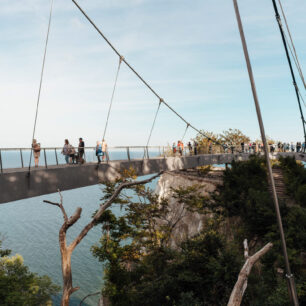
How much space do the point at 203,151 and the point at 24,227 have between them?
3898cm

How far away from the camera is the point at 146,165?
1692cm

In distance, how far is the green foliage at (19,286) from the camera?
1619cm

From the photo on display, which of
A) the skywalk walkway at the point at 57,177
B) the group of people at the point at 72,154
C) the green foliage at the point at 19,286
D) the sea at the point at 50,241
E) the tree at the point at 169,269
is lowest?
the sea at the point at 50,241

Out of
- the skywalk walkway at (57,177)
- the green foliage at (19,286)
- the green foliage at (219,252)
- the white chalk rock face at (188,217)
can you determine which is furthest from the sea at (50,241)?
the white chalk rock face at (188,217)

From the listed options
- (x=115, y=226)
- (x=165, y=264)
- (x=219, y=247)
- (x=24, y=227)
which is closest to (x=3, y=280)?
(x=115, y=226)

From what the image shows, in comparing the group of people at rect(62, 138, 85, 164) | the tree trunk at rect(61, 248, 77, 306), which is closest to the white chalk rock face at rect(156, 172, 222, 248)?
the group of people at rect(62, 138, 85, 164)

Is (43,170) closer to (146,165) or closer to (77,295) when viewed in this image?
(146,165)

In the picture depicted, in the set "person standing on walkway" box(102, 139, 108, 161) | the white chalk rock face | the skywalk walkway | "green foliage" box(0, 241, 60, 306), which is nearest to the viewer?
the skywalk walkway

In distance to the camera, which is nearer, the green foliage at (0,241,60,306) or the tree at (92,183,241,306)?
the tree at (92,183,241,306)

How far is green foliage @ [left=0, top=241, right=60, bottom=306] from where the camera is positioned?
1619 centimetres

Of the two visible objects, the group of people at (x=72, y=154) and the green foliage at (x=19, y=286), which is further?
the green foliage at (x=19, y=286)

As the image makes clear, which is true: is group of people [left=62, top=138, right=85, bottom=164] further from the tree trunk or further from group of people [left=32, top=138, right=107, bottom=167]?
the tree trunk

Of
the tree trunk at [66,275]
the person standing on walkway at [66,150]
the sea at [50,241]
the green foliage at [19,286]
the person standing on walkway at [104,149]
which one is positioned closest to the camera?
the tree trunk at [66,275]

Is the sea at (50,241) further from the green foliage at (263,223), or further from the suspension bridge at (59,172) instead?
the green foliage at (263,223)
